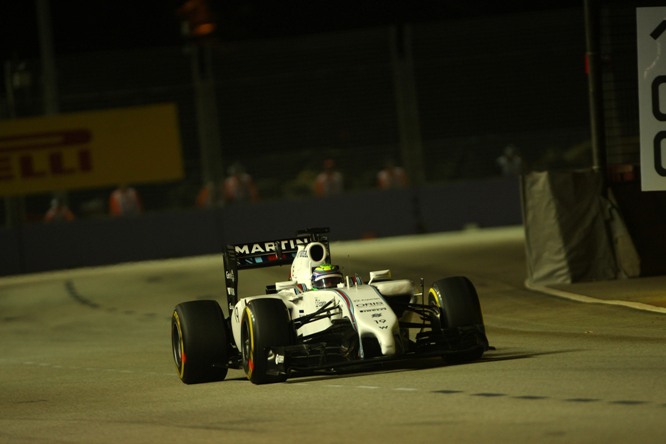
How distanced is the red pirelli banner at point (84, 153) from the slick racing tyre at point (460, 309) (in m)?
21.3

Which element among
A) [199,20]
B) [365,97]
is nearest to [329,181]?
[365,97]

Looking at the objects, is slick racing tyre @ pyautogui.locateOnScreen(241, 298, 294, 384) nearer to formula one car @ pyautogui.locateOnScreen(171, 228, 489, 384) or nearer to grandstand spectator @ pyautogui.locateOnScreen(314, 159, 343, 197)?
formula one car @ pyautogui.locateOnScreen(171, 228, 489, 384)

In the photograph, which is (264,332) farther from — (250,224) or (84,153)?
(84,153)

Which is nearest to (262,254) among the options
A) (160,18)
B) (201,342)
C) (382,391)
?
(201,342)

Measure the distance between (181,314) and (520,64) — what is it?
22502 millimetres

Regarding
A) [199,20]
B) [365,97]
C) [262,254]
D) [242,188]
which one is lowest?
[242,188]

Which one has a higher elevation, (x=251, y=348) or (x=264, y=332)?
(x=264, y=332)

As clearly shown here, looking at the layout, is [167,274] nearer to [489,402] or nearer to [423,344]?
[423,344]

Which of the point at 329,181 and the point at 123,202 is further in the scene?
the point at 329,181

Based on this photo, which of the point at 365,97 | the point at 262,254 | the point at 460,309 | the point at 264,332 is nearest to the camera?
the point at 264,332

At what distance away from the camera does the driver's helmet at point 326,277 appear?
39.6 ft

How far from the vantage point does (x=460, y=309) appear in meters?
11.8

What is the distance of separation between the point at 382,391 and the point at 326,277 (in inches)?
73.8

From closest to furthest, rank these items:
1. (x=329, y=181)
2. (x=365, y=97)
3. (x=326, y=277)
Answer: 1. (x=326, y=277)
2. (x=329, y=181)
3. (x=365, y=97)
